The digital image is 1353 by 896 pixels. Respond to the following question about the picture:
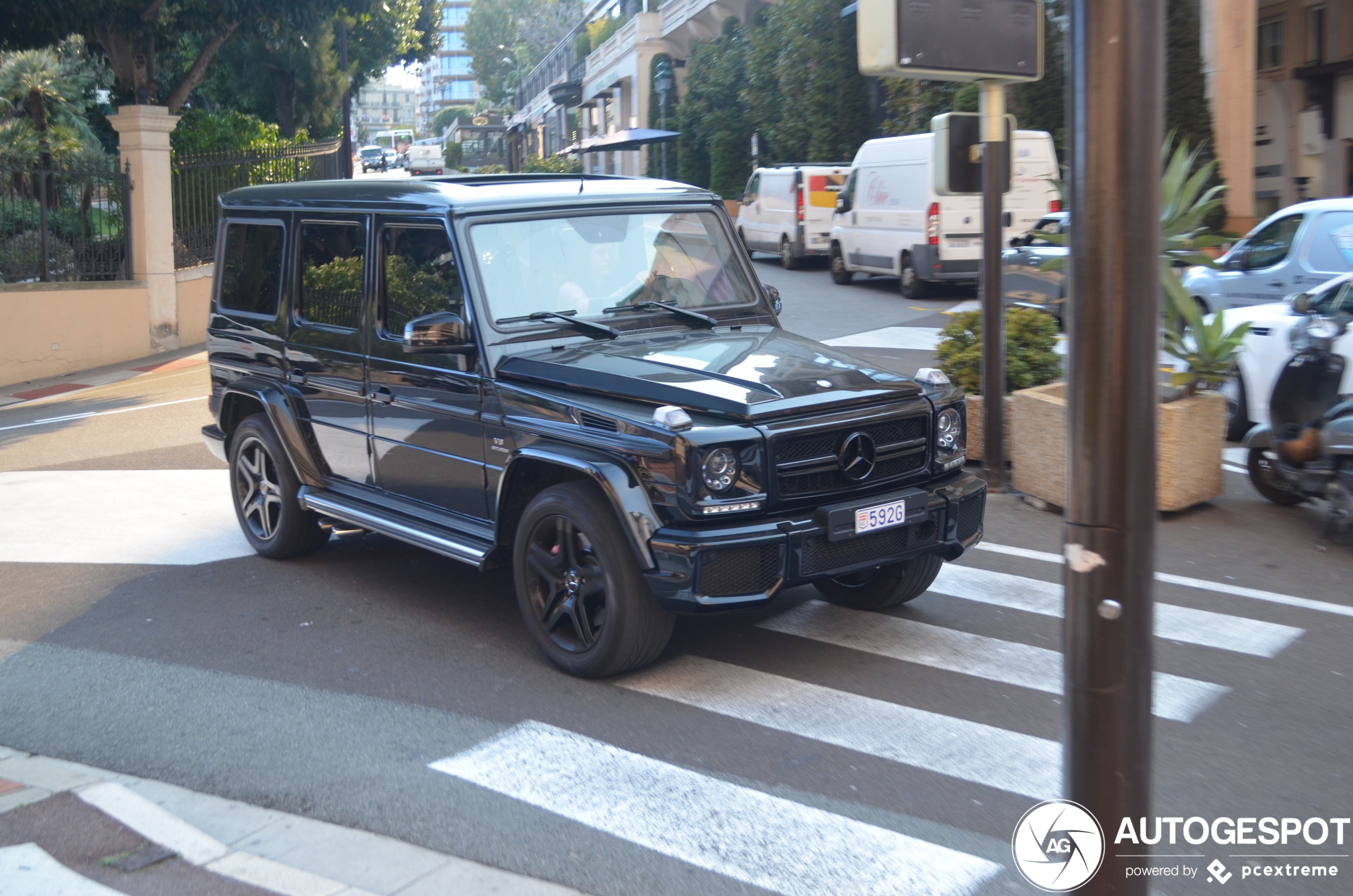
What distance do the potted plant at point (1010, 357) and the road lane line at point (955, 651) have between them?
318 cm

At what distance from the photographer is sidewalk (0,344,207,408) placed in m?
15.3

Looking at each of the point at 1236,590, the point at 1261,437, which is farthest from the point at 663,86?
the point at 1236,590

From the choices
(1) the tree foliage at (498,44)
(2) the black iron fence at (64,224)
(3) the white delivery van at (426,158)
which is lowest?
(2) the black iron fence at (64,224)

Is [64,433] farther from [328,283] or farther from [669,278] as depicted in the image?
[669,278]

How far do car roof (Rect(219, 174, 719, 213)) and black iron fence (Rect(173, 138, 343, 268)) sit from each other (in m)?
11.3

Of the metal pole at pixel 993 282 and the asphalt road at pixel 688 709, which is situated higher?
the metal pole at pixel 993 282

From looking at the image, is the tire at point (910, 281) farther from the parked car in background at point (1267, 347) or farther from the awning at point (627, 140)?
the awning at point (627, 140)

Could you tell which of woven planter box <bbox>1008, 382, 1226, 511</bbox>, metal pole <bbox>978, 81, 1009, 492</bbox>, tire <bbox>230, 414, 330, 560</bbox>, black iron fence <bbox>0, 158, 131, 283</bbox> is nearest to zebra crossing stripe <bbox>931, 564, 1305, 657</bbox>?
woven planter box <bbox>1008, 382, 1226, 511</bbox>

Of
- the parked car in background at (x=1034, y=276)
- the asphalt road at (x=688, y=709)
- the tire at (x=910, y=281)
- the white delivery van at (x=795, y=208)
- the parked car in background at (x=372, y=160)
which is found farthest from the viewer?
the parked car in background at (x=372, y=160)

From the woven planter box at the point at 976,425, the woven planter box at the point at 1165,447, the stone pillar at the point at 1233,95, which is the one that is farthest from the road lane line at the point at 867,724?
the stone pillar at the point at 1233,95

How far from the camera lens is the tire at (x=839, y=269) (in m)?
22.4

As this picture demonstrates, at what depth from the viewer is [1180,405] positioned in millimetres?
7906

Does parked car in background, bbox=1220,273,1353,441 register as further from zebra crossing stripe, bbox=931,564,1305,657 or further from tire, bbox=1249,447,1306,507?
zebra crossing stripe, bbox=931,564,1305,657

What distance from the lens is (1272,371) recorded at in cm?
928
